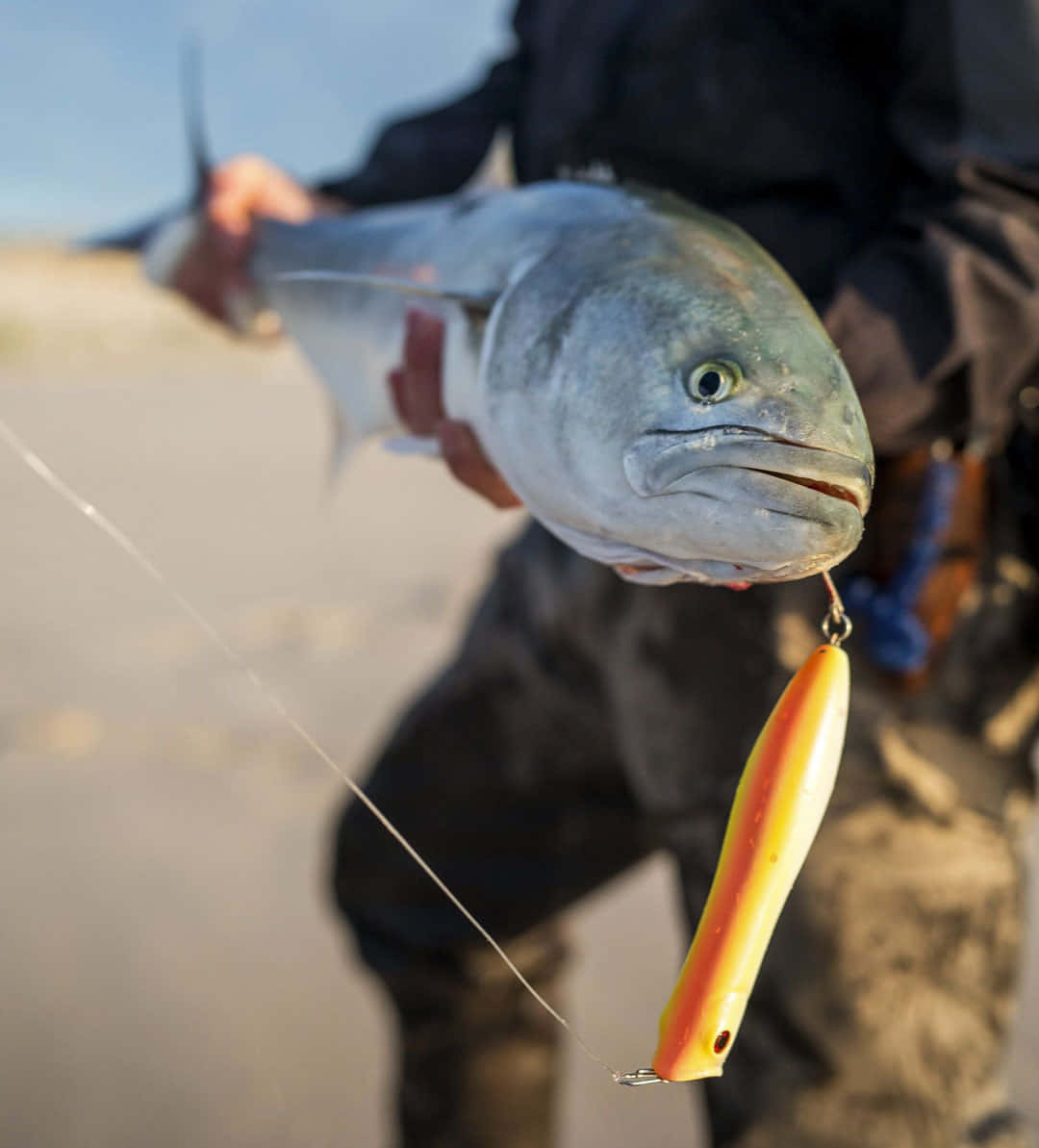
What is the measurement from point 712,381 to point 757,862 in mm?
317

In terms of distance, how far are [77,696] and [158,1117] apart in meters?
1.76

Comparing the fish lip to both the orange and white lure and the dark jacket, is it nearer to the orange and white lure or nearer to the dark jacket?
the orange and white lure

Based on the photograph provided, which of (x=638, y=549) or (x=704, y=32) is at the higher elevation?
(x=704, y=32)

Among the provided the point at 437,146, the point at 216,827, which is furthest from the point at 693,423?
the point at 216,827

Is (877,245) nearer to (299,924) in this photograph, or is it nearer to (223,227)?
(223,227)

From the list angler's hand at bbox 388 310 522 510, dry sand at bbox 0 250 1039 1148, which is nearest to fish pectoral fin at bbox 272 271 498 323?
angler's hand at bbox 388 310 522 510

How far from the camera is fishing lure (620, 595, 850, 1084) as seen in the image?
2.18 feet

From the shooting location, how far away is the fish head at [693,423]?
0.65 metres

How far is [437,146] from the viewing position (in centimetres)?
217

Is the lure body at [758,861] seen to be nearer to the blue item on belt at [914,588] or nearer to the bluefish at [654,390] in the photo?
the bluefish at [654,390]

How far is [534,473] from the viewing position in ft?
2.65

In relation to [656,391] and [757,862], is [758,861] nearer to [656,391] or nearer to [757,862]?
[757,862]

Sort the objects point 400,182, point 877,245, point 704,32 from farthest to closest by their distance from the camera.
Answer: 1. point 400,182
2. point 704,32
3. point 877,245

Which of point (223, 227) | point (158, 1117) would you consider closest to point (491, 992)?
point (158, 1117)
